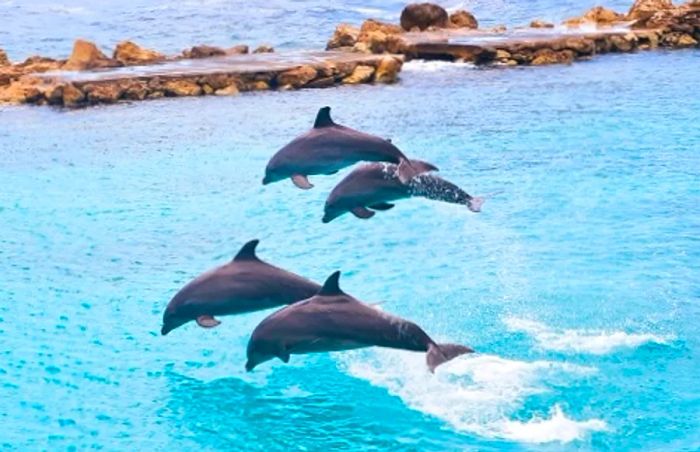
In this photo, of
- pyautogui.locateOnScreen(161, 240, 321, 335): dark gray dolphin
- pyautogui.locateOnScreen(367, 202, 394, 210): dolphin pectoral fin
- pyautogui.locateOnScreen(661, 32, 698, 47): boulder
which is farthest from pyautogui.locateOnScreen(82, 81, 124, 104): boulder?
pyautogui.locateOnScreen(367, 202, 394, 210): dolphin pectoral fin

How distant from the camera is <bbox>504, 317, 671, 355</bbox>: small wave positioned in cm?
990

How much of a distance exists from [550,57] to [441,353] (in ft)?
68.3

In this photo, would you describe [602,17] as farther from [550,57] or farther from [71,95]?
[71,95]

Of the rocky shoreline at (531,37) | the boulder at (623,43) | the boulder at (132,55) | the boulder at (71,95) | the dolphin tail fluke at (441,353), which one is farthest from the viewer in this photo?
the boulder at (132,55)

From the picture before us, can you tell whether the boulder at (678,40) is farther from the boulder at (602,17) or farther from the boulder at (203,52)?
the boulder at (203,52)

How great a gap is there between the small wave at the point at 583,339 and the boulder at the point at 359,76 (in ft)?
50.0

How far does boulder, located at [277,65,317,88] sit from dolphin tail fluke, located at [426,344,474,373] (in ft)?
62.1

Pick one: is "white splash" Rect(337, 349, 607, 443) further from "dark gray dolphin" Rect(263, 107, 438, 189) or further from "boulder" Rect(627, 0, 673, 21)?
"boulder" Rect(627, 0, 673, 21)

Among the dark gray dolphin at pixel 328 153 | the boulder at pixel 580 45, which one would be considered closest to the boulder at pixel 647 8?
the boulder at pixel 580 45

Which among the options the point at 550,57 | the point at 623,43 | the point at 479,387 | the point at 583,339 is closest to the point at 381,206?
the point at 479,387

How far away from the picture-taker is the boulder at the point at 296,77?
25.2 metres

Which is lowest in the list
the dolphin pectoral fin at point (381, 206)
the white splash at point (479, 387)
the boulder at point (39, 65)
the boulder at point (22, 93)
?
the white splash at point (479, 387)

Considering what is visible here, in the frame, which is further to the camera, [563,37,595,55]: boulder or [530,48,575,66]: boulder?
[563,37,595,55]: boulder

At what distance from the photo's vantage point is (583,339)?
10.1m
